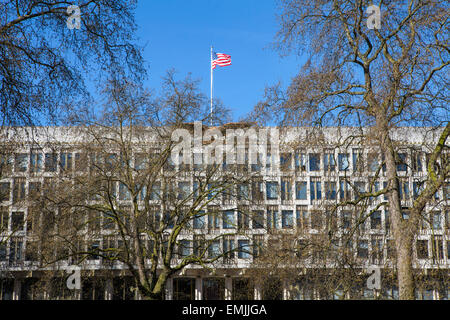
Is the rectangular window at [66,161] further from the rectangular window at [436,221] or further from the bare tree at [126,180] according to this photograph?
the rectangular window at [436,221]

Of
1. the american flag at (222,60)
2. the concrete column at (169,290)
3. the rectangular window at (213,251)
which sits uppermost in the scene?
the american flag at (222,60)

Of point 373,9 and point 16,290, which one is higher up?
point 373,9

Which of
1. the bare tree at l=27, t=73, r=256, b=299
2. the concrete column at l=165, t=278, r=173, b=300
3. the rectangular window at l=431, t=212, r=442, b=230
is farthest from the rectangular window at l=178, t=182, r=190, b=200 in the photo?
the concrete column at l=165, t=278, r=173, b=300

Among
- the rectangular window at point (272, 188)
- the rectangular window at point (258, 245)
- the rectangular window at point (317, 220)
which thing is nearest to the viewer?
the rectangular window at point (317, 220)

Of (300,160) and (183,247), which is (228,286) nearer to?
(183,247)

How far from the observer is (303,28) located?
45.9ft

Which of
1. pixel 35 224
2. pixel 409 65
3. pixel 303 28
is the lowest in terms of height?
pixel 35 224

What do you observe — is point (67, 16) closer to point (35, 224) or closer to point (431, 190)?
point (431, 190)

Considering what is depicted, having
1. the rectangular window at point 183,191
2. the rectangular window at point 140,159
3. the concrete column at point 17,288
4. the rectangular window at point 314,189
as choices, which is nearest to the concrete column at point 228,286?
the rectangular window at point 314,189

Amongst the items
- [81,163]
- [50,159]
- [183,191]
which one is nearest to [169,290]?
[183,191]

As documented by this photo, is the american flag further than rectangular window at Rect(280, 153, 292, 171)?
Yes

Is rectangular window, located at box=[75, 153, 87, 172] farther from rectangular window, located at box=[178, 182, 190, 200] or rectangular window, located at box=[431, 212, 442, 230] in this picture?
rectangular window, located at box=[431, 212, 442, 230]
